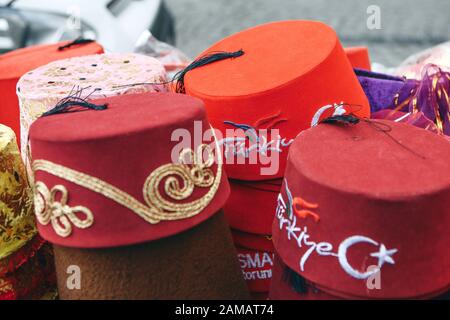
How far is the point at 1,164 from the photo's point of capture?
1.01 metres

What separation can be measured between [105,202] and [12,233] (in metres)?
0.31

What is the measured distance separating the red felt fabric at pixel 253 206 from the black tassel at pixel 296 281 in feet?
0.85

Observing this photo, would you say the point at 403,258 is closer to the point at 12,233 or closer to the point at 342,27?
the point at 12,233

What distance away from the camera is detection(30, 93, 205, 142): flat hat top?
2.71ft

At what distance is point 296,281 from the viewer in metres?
0.90

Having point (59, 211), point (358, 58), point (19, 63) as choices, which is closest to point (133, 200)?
point (59, 211)

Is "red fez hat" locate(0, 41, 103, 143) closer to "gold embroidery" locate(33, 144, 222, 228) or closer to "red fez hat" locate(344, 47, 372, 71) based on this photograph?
"gold embroidery" locate(33, 144, 222, 228)

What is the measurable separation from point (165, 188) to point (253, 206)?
0.36 metres

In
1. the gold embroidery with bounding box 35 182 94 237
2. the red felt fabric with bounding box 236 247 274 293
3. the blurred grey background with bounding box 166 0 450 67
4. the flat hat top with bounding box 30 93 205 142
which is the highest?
the flat hat top with bounding box 30 93 205 142

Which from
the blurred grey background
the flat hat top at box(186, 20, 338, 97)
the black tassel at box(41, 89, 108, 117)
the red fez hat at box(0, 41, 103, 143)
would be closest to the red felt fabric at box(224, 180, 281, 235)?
the flat hat top at box(186, 20, 338, 97)

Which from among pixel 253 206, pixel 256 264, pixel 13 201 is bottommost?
pixel 256 264

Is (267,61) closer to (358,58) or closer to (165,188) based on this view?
(165,188)

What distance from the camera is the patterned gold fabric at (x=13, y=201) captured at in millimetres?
1025
